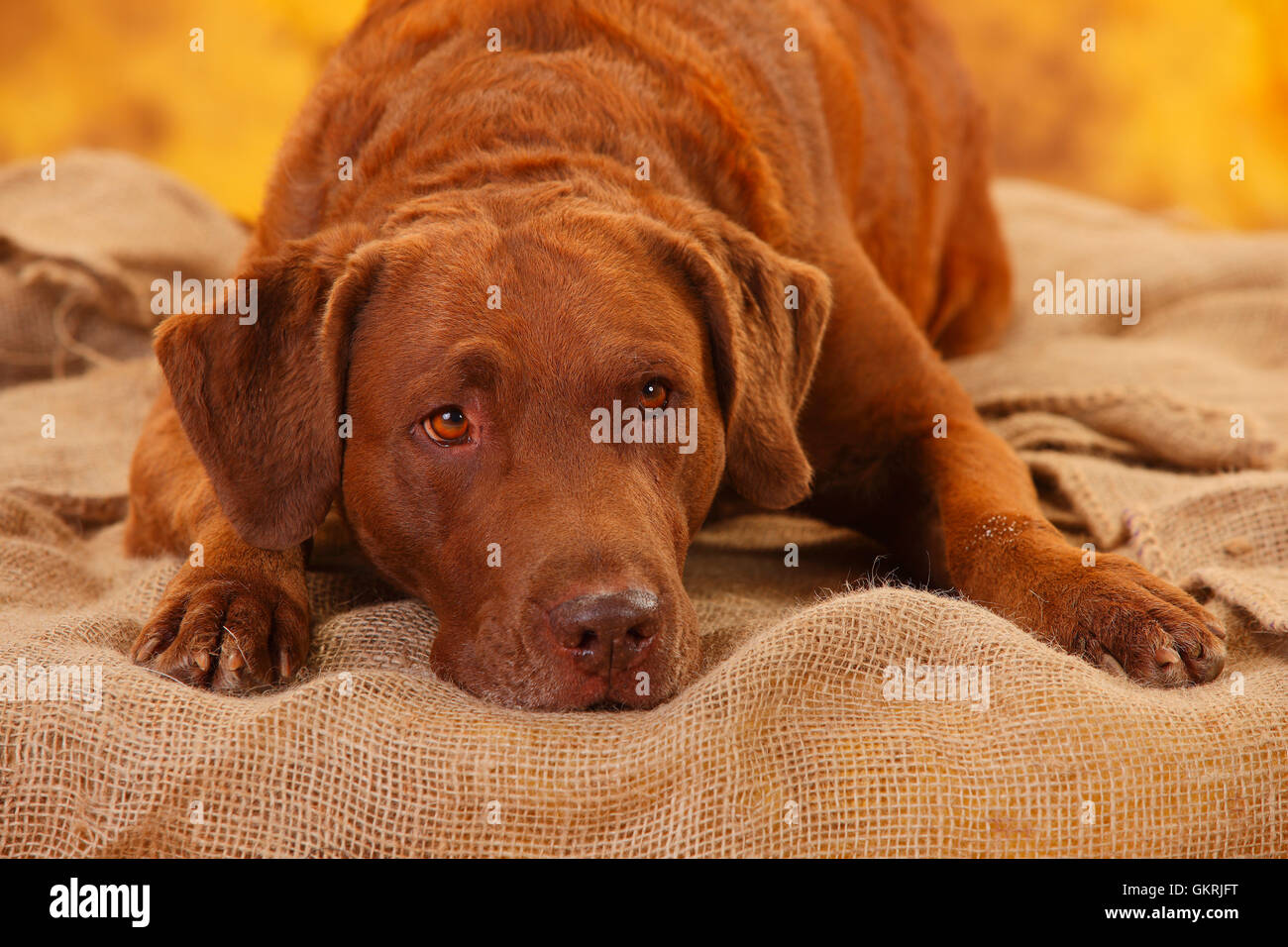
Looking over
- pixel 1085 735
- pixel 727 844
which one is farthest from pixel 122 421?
pixel 1085 735

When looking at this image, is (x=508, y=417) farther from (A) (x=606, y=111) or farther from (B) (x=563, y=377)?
(A) (x=606, y=111)

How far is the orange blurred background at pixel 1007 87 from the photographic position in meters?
7.11

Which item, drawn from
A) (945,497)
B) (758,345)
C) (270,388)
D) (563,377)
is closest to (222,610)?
(270,388)

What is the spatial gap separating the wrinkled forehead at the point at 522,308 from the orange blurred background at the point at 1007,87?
14.8ft

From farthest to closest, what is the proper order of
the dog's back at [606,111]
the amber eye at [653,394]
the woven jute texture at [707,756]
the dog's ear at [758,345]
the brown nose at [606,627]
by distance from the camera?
the dog's back at [606,111] < the dog's ear at [758,345] < the amber eye at [653,394] < the brown nose at [606,627] < the woven jute texture at [707,756]

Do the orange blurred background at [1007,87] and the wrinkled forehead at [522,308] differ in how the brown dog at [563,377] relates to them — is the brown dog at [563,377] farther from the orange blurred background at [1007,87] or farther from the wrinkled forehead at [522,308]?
the orange blurred background at [1007,87]

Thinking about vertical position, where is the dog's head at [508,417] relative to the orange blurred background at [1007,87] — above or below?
below

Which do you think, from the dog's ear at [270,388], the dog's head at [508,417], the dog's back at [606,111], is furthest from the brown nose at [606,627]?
the dog's back at [606,111]

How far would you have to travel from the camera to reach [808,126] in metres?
3.36

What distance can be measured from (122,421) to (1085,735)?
3265 mm

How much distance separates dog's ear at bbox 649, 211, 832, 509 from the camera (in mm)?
2705

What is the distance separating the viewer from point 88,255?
4.57m

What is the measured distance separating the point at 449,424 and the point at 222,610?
519 millimetres

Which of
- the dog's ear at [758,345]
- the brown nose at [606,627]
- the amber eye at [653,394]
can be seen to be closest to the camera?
the brown nose at [606,627]
